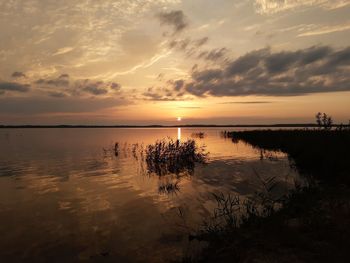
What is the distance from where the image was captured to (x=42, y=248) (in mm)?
8828

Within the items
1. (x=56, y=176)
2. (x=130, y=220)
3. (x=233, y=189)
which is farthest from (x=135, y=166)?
(x=130, y=220)

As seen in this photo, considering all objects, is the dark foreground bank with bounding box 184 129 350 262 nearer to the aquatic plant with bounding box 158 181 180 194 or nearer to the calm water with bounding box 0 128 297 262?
the calm water with bounding box 0 128 297 262

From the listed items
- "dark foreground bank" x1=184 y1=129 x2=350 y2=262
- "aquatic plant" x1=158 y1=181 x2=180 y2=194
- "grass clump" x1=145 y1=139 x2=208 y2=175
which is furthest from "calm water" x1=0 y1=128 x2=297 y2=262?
"grass clump" x1=145 y1=139 x2=208 y2=175

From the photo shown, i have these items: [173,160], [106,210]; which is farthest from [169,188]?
[173,160]

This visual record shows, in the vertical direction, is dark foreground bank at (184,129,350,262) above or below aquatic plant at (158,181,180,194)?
above

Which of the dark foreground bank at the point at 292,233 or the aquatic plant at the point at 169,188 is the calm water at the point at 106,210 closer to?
the aquatic plant at the point at 169,188

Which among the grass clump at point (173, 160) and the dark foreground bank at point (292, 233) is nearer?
the dark foreground bank at point (292, 233)

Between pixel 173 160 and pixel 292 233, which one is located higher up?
pixel 292 233

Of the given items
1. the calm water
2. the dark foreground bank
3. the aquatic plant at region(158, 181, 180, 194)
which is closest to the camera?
the dark foreground bank

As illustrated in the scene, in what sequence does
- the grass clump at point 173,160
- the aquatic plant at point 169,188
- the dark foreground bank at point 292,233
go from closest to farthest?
the dark foreground bank at point 292,233
the aquatic plant at point 169,188
the grass clump at point 173,160

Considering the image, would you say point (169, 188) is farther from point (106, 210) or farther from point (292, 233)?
point (292, 233)

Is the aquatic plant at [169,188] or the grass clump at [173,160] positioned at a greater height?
the grass clump at [173,160]

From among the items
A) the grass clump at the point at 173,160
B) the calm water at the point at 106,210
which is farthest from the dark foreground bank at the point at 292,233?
the grass clump at the point at 173,160

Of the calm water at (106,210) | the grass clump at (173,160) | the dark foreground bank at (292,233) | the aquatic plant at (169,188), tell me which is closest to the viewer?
the dark foreground bank at (292,233)
